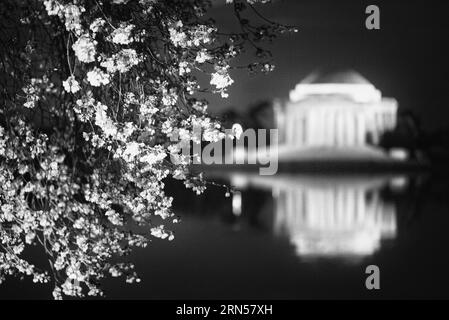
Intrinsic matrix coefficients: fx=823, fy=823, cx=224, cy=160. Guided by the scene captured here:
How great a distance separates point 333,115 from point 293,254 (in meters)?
103

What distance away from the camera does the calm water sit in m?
15.0

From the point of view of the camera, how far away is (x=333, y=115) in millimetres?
122125

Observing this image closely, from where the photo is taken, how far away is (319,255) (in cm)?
2062

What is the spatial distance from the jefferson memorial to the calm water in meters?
83.7

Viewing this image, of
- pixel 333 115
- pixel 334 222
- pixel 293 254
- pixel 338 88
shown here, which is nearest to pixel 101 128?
pixel 293 254

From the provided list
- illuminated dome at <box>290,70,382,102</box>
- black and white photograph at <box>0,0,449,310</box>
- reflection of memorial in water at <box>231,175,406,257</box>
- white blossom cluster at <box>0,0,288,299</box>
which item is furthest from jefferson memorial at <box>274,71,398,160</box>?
white blossom cluster at <box>0,0,288,299</box>

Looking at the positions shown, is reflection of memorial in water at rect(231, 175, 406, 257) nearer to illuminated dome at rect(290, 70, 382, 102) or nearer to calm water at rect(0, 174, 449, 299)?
calm water at rect(0, 174, 449, 299)

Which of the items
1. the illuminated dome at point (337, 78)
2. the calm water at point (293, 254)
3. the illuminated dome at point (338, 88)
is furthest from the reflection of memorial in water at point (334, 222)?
the illuminated dome at point (337, 78)

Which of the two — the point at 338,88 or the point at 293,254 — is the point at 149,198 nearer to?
the point at 293,254
